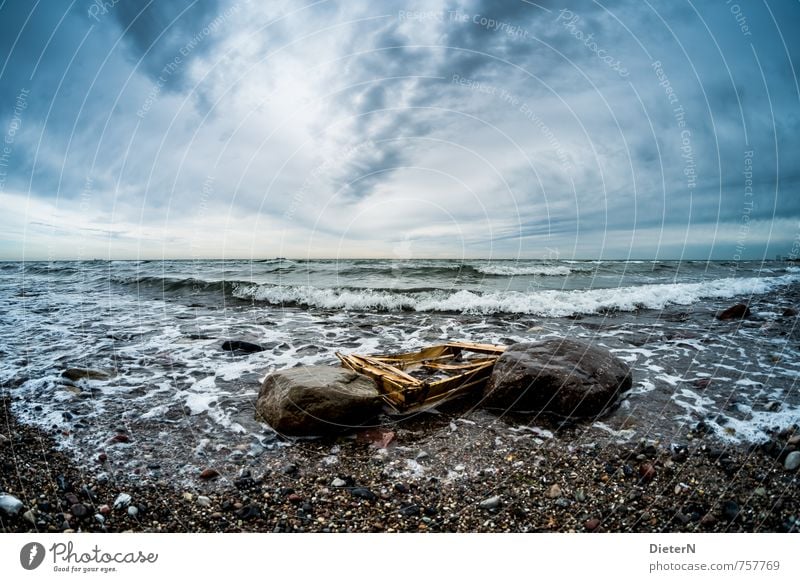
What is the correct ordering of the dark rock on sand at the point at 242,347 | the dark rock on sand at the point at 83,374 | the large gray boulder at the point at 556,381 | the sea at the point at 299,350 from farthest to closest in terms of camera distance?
the dark rock on sand at the point at 242,347, the dark rock on sand at the point at 83,374, the large gray boulder at the point at 556,381, the sea at the point at 299,350

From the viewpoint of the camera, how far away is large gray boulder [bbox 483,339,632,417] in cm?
589

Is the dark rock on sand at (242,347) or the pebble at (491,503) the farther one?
the dark rock on sand at (242,347)

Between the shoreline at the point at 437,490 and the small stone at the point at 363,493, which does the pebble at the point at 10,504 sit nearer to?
the shoreline at the point at 437,490

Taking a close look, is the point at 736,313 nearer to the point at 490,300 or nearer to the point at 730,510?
the point at 490,300

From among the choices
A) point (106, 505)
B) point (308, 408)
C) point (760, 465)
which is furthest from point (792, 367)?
point (106, 505)

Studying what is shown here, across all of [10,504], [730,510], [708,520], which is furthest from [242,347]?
[730,510]

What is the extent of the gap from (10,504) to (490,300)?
15.3m

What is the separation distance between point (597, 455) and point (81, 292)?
3044cm

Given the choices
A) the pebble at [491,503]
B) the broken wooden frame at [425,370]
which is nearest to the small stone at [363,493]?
the pebble at [491,503]

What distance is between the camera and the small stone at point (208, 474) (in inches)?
177

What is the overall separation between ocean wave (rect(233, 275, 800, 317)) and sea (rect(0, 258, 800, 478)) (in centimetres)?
10

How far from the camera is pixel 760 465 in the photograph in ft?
14.7

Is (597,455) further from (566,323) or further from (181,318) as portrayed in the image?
(181,318)

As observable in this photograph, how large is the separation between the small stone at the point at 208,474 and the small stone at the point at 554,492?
4.00m
